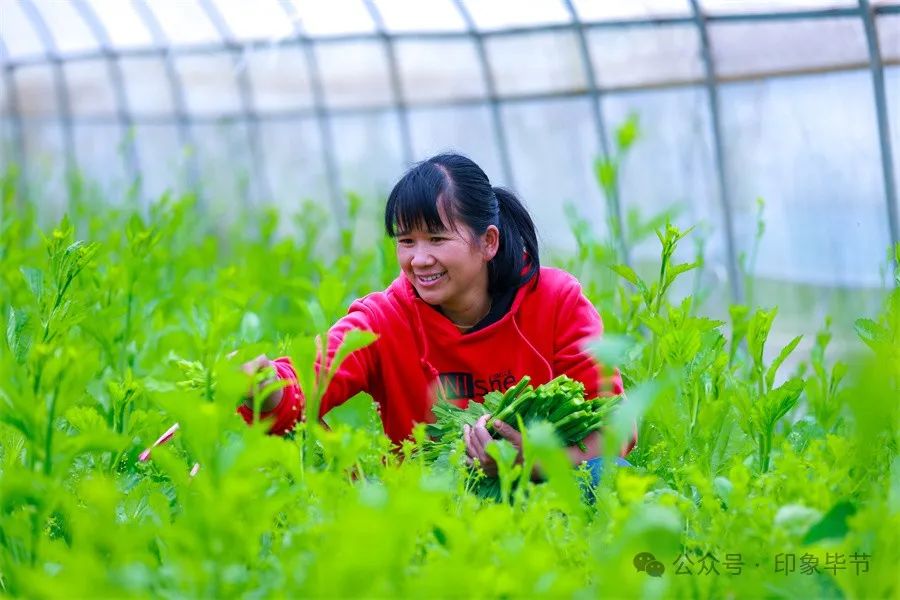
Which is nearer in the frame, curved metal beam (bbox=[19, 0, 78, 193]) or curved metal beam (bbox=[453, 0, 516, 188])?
curved metal beam (bbox=[453, 0, 516, 188])

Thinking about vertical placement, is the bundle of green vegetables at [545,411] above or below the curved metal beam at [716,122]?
below

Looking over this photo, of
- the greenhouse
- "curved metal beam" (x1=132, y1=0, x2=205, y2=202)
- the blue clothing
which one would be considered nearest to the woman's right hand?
the greenhouse

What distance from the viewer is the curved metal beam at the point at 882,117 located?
3148 millimetres

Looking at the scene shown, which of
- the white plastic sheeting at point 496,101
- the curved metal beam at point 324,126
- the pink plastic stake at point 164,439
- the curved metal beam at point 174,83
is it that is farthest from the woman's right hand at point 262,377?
the curved metal beam at point 174,83

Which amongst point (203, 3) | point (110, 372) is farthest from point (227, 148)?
point (110, 372)

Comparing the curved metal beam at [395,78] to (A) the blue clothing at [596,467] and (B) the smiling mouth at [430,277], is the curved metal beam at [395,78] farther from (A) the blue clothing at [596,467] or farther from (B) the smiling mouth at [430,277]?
(A) the blue clothing at [596,467]

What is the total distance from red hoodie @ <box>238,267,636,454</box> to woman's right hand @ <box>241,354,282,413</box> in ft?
0.94

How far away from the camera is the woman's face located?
1.74 meters

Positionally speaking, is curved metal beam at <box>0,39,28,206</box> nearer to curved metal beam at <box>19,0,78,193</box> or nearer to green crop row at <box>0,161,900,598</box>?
curved metal beam at <box>19,0,78,193</box>

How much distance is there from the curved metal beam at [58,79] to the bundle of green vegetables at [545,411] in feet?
17.9

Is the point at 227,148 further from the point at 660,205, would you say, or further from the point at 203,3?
the point at 660,205

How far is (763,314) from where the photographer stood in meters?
1.56

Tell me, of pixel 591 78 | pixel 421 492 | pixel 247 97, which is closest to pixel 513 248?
pixel 421 492

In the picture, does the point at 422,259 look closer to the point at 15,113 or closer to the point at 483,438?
the point at 483,438
